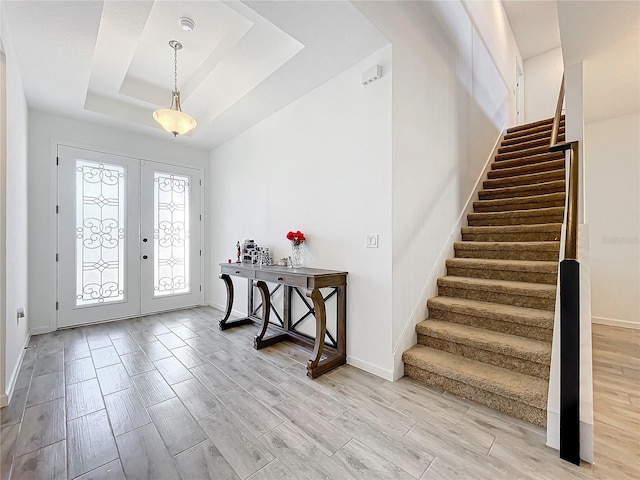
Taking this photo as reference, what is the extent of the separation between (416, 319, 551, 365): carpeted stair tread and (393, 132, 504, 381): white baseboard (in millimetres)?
103

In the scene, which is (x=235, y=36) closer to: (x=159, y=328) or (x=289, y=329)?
(x=289, y=329)

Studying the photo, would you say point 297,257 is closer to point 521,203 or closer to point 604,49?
point 521,203

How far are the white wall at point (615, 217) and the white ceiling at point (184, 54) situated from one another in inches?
150

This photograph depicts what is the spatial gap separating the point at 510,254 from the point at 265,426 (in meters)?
2.88

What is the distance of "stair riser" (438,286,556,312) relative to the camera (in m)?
2.41

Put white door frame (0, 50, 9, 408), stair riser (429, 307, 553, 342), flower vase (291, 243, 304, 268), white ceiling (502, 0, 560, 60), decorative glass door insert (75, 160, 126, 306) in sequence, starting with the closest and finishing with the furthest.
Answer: white door frame (0, 50, 9, 408) < stair riser (429, 307, 553, 342) < flower vase (291, 243, 304, 268) < decorative glass door insert (75, 160, 126, 306) < white ceiling (502, 0, 560, 60)

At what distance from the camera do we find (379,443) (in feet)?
5.32

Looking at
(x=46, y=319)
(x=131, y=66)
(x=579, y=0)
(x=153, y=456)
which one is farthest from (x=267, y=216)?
(x=579, y=0)

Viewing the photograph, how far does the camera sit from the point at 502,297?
2621mm

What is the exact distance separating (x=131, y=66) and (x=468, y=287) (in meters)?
4.54

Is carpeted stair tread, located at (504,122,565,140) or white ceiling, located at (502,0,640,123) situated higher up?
carpeted stair tread, located at (504,122,565,140)

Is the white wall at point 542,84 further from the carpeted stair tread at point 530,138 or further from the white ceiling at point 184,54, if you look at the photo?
the white ceiling at point 184,54

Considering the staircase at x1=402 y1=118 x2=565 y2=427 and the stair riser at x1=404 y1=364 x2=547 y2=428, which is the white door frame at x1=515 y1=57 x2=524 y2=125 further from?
the stair riser at x1=404 y1=364 x2=547 y2=428

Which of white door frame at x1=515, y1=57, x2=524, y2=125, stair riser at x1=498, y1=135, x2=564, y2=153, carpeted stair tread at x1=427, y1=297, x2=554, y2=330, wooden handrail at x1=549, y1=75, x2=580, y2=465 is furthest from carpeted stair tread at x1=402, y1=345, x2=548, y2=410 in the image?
white door frame at x1=515, y1=57, x2=524, y2=125
